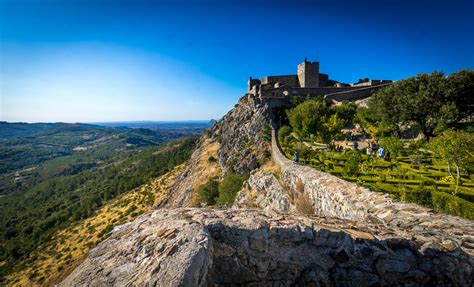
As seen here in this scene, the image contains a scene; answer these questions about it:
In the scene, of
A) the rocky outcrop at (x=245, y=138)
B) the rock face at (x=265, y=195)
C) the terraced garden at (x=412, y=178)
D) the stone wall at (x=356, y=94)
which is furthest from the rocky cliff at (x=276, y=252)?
the stone wall at (x=356, y=94)

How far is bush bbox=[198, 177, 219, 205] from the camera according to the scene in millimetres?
39197

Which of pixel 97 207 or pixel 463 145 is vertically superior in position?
pixel 463 145

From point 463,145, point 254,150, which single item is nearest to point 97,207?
point 254,150

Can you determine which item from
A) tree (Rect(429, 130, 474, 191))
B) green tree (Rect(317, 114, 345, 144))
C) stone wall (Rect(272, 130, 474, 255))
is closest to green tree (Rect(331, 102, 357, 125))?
green tree (Rect(317, 114, 345, 144))

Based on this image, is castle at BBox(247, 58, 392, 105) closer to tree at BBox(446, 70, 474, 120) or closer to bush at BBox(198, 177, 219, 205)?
tree at BBox(446, 70, 474, 120)

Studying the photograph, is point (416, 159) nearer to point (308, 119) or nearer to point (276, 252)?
point (308, 119)

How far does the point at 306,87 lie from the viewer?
50.2 metres

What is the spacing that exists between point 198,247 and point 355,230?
3.74 metres

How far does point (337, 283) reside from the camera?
4945 millimetres

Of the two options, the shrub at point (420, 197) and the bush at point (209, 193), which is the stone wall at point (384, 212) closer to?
the shrub at point (420, 197)

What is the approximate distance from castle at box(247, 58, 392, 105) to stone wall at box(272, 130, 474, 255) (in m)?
38.0

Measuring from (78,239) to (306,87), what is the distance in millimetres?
72492

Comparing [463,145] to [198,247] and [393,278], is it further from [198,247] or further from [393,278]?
[198,247]

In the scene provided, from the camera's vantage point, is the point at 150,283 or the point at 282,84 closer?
the point at 150,283
